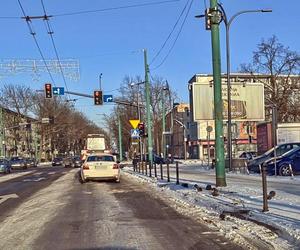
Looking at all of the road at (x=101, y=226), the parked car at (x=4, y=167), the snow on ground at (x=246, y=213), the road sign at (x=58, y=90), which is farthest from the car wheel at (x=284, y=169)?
the parked car at (x=4, y=167)

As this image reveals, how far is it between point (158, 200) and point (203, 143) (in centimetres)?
7744

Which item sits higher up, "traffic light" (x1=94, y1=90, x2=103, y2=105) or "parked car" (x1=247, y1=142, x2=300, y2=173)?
"traffic light" (x1=94, y1=90, x2=103, y2=105)

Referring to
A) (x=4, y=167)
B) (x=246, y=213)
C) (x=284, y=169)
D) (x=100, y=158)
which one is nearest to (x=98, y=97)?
(x=100, y=158)

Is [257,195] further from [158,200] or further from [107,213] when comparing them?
[107,213]

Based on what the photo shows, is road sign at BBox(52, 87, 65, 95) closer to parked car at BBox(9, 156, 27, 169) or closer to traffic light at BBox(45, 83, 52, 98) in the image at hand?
traffic light at BBox(45, 83, 52, 98)

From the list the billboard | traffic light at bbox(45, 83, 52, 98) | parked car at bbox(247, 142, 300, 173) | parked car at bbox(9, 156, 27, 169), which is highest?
traffic light at bbox(45, 83, 52, 98)

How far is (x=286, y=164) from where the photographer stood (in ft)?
86.9

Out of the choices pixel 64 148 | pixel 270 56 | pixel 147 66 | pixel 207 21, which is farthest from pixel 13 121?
pixel 207 21

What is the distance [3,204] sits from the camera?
15555mm

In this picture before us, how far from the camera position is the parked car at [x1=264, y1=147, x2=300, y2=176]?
86.8 ft

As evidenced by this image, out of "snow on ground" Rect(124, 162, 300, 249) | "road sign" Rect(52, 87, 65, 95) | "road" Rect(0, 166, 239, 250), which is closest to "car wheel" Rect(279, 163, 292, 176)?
"snow on ground" Rect(124, 162, 300, 249)

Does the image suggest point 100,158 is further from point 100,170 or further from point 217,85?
point 217,85

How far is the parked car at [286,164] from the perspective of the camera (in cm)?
2645

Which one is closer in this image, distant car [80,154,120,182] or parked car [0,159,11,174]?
distant car [80,154,120,182]
